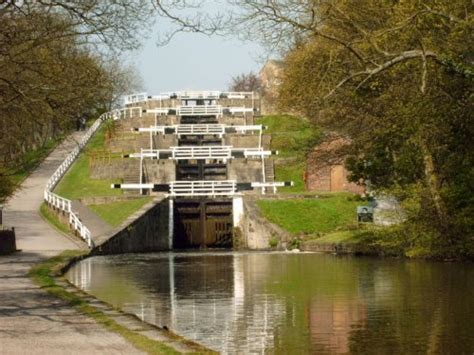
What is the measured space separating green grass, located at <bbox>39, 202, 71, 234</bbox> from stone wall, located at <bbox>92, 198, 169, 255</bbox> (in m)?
2.44

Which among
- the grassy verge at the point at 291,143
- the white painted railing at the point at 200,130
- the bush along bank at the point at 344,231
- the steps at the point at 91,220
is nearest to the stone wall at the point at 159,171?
the grassy verge at the point at 291,143

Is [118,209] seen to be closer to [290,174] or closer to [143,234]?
[143,234]

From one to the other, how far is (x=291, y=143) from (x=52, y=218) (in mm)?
11662

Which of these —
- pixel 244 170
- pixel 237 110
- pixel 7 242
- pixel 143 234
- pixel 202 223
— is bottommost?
pixel 7 242

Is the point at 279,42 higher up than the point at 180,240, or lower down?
higher up

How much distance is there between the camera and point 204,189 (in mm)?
53844

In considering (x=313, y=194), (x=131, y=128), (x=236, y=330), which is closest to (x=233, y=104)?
(x=131, y=128)

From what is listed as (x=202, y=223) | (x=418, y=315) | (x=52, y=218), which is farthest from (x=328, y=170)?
(x=418, y=315)

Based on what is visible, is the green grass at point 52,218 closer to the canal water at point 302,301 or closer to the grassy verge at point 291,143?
the canal water at point 302,301

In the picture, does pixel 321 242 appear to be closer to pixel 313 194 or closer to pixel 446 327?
pixel 313 194

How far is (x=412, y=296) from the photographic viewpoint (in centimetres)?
2242

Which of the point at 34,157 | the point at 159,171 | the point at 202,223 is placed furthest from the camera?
the point at 34,157

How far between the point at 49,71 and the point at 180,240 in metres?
32.2

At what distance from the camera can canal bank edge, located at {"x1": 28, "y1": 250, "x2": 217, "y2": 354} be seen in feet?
44.1
